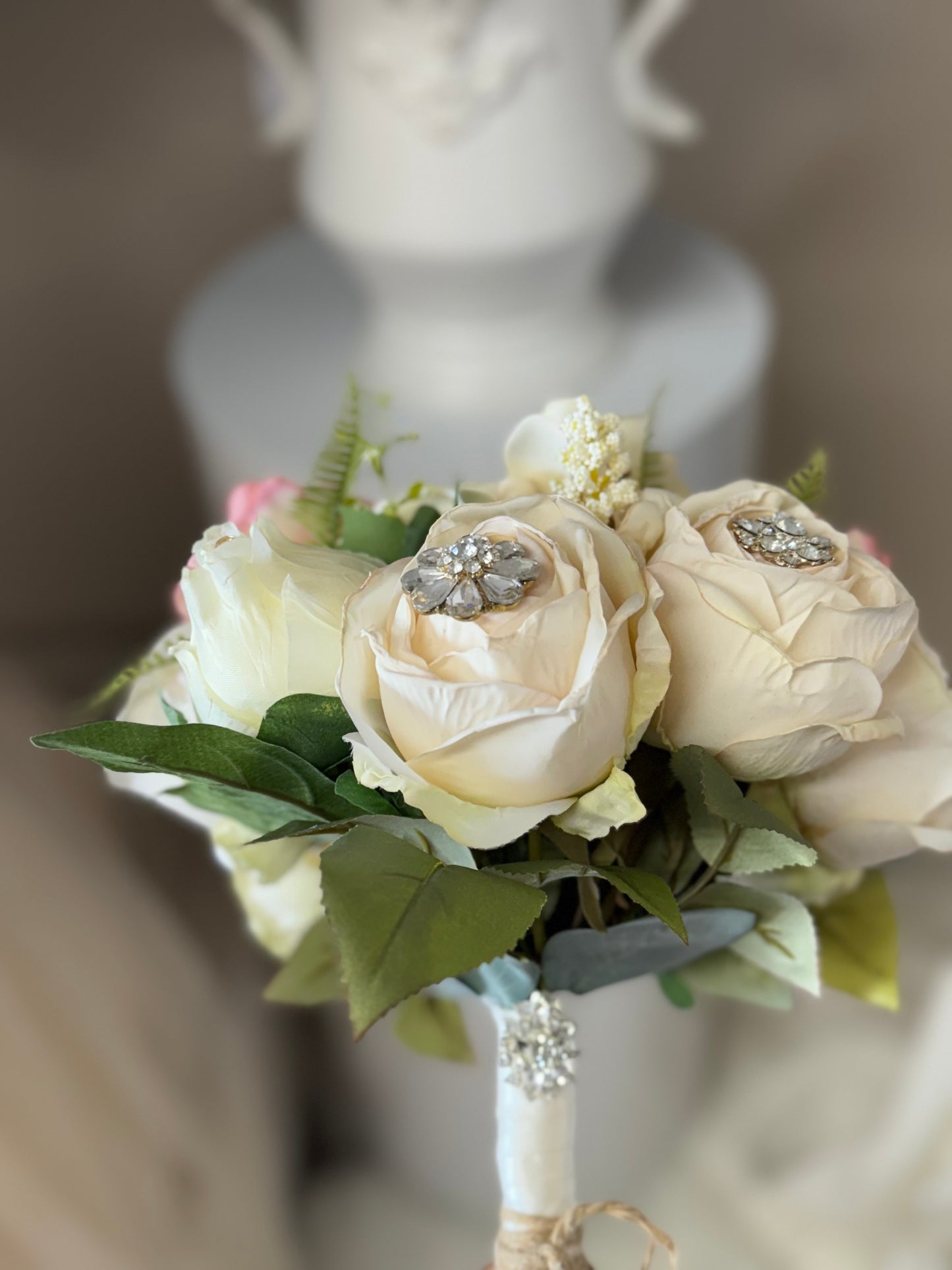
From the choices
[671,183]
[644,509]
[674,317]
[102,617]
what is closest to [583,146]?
[674,317]

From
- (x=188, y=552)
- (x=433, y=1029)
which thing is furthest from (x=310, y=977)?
(x=188, y=552)

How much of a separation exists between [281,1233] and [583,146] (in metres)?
0.61

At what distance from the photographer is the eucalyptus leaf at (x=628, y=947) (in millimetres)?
303

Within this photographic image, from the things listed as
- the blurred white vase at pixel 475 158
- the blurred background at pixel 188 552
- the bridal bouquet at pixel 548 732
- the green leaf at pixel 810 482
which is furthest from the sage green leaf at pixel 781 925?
the blurred white vase at pixel 475 158

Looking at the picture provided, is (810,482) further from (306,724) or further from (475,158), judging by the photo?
(475,158)

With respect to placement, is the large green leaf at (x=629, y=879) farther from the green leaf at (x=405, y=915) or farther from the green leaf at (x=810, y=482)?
the green leaf at (x=810, y=482)

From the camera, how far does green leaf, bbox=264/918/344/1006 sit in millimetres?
393

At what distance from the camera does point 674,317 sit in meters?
0.78

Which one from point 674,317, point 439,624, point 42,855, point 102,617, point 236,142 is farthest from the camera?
point 102,617

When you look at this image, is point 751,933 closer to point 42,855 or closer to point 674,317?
point 42,855

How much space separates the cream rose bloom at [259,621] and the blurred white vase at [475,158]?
A: 437 mm

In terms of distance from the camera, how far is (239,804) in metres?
0.28

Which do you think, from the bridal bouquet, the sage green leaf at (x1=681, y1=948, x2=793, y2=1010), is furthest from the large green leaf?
the sage green leaf at (x1=681, y1=948, x2=793, y2=1010)

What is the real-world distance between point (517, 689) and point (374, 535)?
99 millimetres
